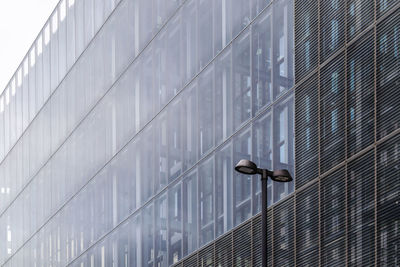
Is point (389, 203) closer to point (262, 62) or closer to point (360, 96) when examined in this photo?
point (360, 96)

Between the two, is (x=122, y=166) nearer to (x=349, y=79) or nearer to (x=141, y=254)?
(x=141, y=254)

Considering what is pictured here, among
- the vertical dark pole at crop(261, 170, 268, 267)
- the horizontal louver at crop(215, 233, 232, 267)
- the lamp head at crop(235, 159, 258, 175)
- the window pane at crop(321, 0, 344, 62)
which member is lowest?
the vertical dark pole at crop(261, 170, 268, 267)

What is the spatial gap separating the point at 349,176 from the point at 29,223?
34521 millimetres

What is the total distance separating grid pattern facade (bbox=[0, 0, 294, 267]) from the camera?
26502mm

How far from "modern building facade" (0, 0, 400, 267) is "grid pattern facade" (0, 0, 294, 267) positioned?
9cm

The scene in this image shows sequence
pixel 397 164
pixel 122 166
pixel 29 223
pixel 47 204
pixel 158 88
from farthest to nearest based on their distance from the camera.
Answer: pixel 29 223 → pixel 47 204 → pixel 122 166 → pixel 158 88 → pixel 397 164

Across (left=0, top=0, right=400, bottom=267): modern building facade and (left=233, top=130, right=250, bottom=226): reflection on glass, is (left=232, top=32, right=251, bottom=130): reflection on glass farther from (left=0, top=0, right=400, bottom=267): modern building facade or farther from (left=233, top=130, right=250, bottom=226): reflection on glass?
(left=233, top=130, right=250, bottom=226): reflection on glass

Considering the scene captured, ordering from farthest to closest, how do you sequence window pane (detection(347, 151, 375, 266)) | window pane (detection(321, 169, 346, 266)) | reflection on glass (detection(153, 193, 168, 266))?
reflection on glass (detection(153, 193, 168, 266))
window pane (detection(321, 169, 346, 266))
window pane (detection(347, 151, 375, 266))

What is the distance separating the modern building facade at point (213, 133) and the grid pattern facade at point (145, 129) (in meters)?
0.09

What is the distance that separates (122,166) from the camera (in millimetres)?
38562

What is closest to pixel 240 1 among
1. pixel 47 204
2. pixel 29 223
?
pixel 47 204

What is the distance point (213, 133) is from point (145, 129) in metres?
7.30

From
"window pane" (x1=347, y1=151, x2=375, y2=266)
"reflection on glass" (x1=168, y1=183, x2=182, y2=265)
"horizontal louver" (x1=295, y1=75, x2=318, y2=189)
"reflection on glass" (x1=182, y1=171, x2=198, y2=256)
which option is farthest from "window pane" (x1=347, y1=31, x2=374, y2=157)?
"reflection on glass" (x1=168, y1=183, x2=182, y2=265)

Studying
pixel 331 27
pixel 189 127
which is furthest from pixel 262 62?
pixel 189 127
